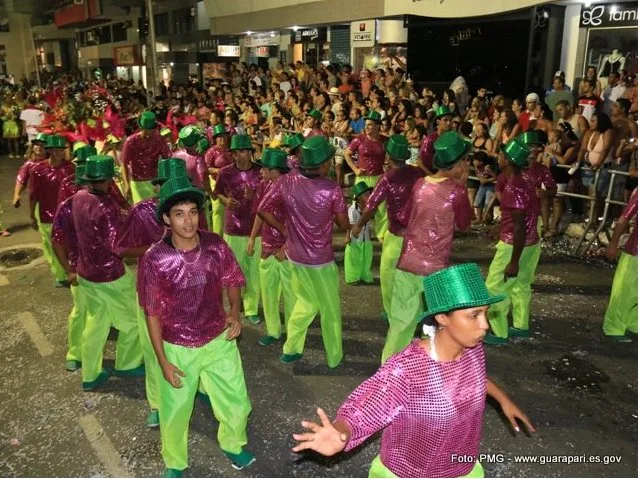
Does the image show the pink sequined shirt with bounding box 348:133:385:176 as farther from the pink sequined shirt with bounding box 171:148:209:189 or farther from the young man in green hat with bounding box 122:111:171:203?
the young man in green hat with bounding box 122:111:171:203

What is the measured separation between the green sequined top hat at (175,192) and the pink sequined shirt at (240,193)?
8.97ft

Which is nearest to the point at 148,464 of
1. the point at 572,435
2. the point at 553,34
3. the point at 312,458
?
the point at 312,458

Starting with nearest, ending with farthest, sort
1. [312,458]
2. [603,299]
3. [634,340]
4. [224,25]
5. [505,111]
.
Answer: [312,458], [634,340], [603,299], [505,111], [224,25]

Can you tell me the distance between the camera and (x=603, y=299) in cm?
696

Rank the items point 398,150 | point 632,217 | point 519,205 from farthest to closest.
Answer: point 398,150
point 632,217
point 519,205

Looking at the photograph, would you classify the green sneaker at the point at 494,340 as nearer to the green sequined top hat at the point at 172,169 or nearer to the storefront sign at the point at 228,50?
the green sequined top hat at the point at 172,169

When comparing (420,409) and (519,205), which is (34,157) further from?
(420,409)

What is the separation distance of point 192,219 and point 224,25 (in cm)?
2151

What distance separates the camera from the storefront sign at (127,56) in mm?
34719

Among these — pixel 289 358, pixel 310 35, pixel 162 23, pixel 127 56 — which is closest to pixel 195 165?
pixel 289 358

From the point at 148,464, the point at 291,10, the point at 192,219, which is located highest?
the point at 291,10

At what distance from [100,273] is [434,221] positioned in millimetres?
2823

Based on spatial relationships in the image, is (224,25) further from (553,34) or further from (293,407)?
(293,407)

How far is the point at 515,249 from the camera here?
533 centimetres
